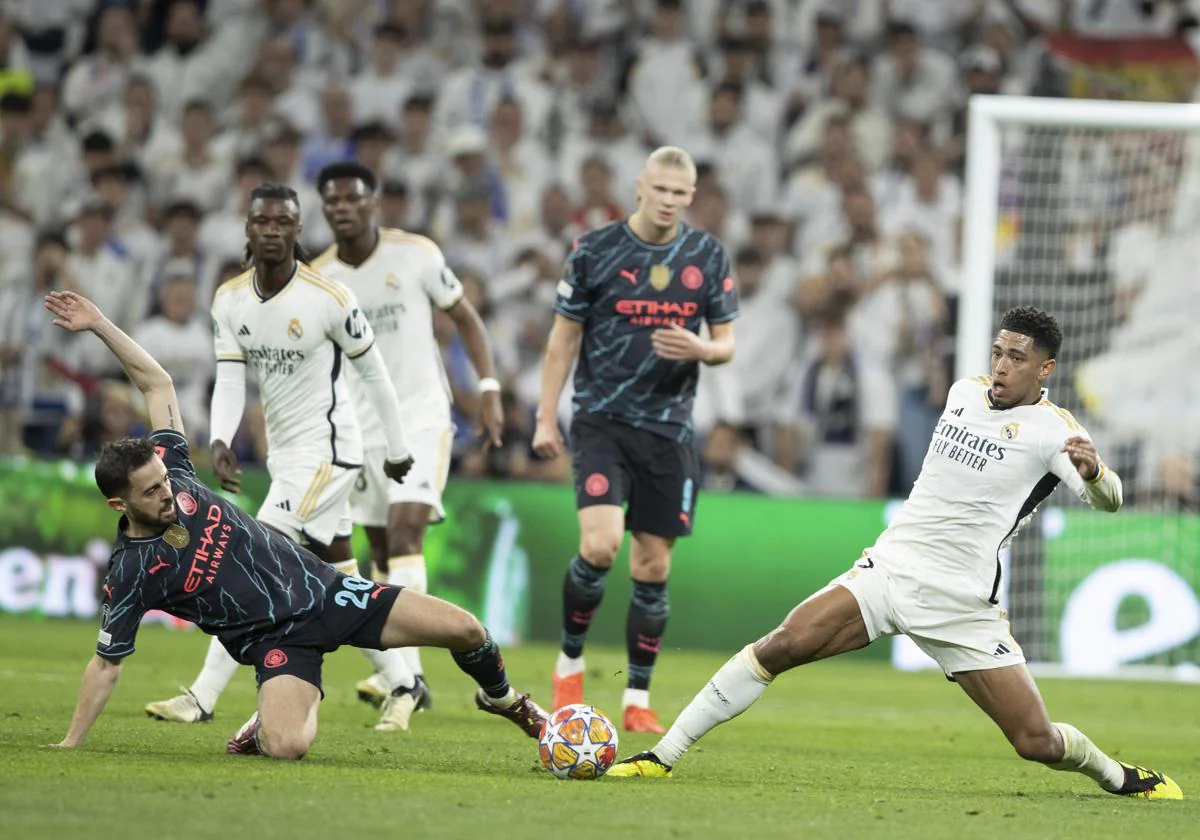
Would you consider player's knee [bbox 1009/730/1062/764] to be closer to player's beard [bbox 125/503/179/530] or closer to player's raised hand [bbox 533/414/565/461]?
player's raised hand [bbox 533/414/565/461]

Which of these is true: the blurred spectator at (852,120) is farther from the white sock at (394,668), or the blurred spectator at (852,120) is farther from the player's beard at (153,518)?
the player's beard at (153,518)

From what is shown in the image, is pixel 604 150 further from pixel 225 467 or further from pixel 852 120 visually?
pixel 225 467

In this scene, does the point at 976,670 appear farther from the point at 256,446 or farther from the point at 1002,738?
the point at 256,446

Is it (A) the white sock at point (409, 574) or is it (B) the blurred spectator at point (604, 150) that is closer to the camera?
(A) the white sock at point (409, 574)

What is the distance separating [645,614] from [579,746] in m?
2.47

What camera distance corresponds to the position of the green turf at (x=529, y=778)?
19.2 ft

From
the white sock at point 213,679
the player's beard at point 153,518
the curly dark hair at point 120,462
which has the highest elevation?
the curly dark hair at point 120,462

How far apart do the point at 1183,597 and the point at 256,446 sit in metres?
7.81

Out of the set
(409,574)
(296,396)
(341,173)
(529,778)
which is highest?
(341,173)

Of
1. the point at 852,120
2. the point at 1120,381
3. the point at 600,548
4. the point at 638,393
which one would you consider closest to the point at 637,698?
the point at 600,548

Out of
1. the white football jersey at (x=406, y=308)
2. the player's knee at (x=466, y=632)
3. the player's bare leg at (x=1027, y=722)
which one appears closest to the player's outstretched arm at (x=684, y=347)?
the white football jersey at (x=406, y=308)

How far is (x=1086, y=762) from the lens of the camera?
24.1ft

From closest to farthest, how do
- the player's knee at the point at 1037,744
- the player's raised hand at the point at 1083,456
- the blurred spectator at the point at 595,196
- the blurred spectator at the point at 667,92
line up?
the player's raised hand at the point at 1083,456 → the player's knee at the point at 1037,744 → the blurred spectator at the point at 595,196 → the blurred spectator at the point at 667,92

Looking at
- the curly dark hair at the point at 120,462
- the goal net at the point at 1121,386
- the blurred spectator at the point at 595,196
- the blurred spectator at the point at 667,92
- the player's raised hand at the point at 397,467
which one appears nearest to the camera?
the curly dark hair at the point at 120,462
